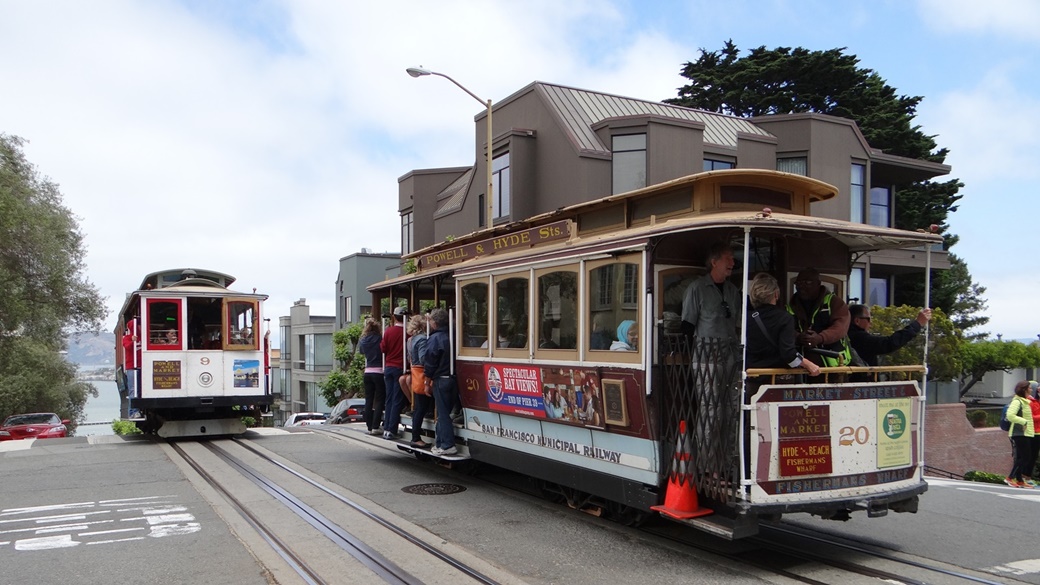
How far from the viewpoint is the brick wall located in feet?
69.5

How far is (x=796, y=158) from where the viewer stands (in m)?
27.3

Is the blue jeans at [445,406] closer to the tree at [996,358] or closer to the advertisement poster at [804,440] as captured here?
the advertisement poster at [804,440]

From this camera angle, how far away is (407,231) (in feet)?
117

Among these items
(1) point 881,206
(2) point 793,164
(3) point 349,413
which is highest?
(2) point 793,164

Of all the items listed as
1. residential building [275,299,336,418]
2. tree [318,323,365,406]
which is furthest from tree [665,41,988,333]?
residential building [275,299,336,418]

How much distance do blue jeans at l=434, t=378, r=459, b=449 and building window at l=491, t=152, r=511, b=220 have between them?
16.1 metres

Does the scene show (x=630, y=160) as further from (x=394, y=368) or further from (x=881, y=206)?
(x=394, y=368)

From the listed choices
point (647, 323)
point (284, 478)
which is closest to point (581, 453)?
point (647, 323)

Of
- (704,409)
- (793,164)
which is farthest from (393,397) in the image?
(793,164)

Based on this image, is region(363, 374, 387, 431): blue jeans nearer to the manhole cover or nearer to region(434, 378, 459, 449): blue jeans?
region(434, 378, 459, 449): blue jeans

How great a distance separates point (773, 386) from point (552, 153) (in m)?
19.3

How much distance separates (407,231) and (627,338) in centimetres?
2941

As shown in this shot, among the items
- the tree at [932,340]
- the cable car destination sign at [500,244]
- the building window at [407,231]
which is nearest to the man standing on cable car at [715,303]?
the cable car destination sign at [500,244]

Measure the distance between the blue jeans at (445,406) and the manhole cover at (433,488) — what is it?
0.51 metres
